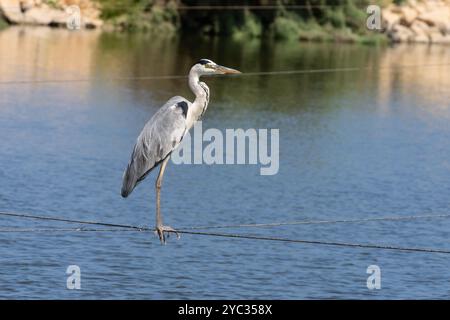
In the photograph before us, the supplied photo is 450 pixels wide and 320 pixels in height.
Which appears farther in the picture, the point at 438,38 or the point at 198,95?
the point at 438,38

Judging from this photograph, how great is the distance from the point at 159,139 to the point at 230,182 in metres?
16.6

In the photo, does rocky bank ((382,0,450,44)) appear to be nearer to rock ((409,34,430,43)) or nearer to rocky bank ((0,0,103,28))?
rock ((409,34,430,43))

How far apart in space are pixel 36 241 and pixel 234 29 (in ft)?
170

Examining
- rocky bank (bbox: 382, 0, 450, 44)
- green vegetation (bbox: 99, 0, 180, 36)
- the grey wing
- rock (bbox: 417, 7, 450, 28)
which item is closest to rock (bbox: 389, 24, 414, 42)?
rocky bank (bbox: 382, 0, 450, 44)

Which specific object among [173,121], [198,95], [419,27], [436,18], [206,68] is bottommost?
[173,121]

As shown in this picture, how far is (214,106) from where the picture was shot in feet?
156

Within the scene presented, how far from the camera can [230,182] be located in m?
35.3

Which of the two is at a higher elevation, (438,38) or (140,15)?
(140,15)

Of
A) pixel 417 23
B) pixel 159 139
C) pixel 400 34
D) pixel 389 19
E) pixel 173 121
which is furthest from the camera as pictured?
pixel 417 23

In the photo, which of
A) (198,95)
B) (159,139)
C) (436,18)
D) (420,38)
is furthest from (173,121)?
(436,18)

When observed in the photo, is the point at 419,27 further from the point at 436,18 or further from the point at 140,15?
the point at 140,15

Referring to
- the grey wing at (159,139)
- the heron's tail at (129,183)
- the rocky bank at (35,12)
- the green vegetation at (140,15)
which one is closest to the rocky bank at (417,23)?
the green vegetation at (140,15)

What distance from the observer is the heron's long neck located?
18.5 m

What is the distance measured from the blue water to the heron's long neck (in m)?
6.54
